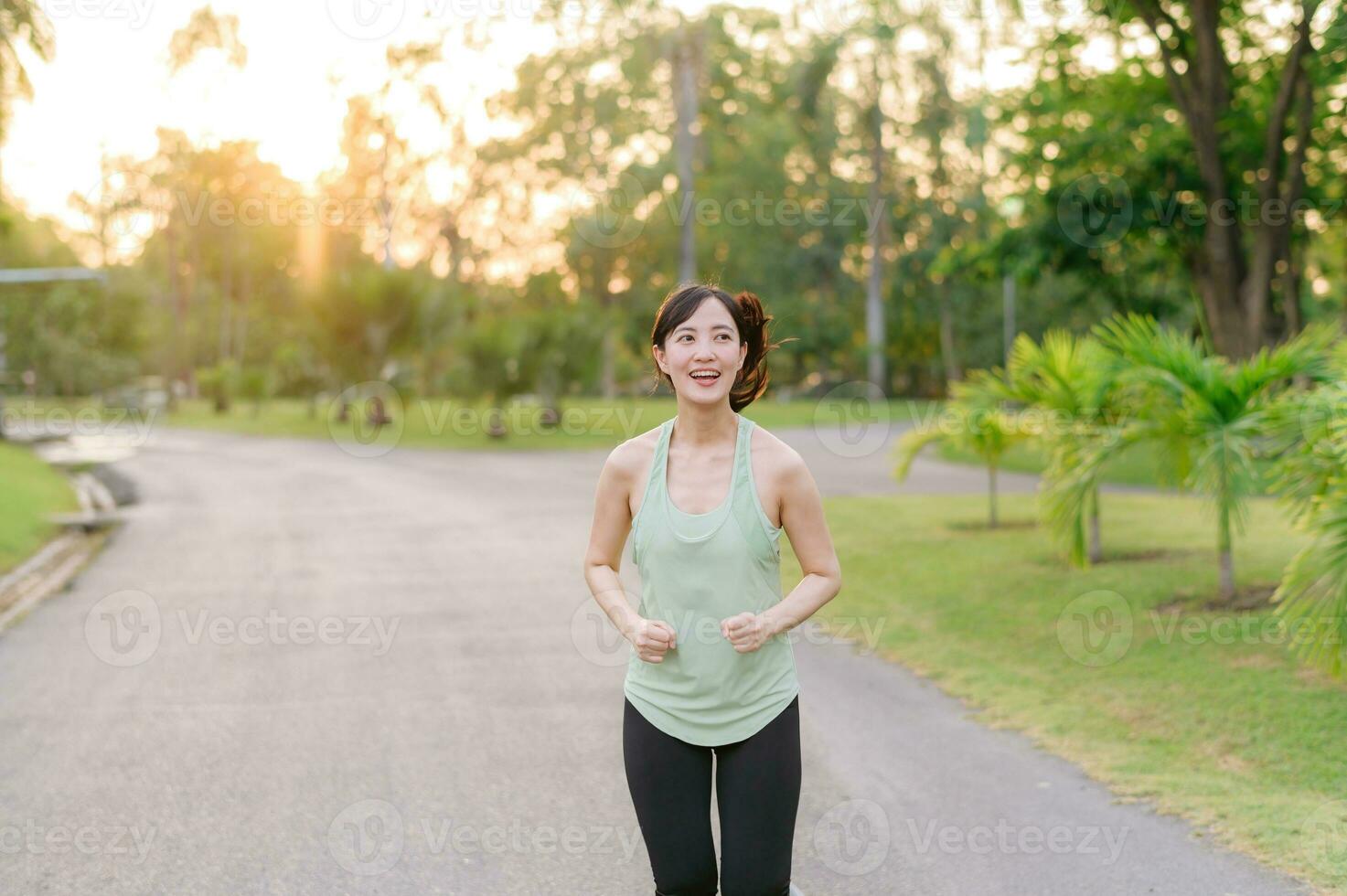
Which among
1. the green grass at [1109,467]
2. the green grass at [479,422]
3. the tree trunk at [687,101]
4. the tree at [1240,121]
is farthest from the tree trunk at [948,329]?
the tree at [1240,121]

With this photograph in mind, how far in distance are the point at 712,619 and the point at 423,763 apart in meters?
3.61

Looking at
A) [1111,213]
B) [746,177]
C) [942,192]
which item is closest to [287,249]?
[746,177]

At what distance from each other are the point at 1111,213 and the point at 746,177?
3595cm

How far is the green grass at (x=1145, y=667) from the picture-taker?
5.62m

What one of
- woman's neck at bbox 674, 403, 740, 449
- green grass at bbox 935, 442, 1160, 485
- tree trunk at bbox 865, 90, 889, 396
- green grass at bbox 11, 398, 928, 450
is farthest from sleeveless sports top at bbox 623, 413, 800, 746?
tree trunk at bbox 865, 90, 889, 396

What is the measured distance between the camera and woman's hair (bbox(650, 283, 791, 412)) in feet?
10.8

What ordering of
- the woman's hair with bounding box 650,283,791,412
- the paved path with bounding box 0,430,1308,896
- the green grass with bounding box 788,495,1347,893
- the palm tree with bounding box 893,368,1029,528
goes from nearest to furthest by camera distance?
the woman's hair with bounding box 650,283,791,412 < the paved path with bounding box 0,430,1308,896 < the green grass with bounding box 788,495,1347,893 < the palm tree with bounding box 893,368,1029,528

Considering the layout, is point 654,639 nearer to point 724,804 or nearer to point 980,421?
point 724,804

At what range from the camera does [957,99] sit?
49.5m

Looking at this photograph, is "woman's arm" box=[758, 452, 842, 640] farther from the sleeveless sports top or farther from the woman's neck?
the woman's neck

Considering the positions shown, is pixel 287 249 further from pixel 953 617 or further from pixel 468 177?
pixel 953 617

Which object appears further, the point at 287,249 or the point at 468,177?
the point at 287,249

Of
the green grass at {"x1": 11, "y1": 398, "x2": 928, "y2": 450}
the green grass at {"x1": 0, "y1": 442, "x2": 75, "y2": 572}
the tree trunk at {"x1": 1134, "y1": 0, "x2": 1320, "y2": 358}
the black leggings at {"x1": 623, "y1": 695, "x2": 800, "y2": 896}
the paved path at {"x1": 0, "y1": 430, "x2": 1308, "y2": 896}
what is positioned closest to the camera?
the black leggings at {"x1": 623, "y1": 695, "x2": 800, "y2": 896}

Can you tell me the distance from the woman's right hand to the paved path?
1851 mm
